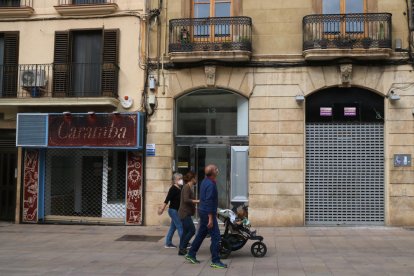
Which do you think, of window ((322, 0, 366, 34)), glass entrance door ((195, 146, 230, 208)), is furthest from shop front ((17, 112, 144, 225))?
window ((322, 0, 366, 34))

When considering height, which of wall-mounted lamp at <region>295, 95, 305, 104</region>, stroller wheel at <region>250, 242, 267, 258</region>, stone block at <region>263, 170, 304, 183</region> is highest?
wall-mounted lamp at <region>295, 95, 305, 104</region>

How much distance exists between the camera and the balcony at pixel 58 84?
1416 centimetres

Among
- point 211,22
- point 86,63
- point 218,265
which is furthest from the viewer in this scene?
point 86,63

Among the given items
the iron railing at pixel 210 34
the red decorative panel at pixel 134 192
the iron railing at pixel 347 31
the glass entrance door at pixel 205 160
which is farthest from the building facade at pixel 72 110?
the iron railing at pixel 347 31

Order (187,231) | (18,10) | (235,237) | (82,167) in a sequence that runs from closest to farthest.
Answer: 1. (235,237)
2. (187,231)
3. (18,10)
4. (82,167)

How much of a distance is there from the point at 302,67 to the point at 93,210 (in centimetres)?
756

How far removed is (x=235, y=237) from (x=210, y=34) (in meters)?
6.75

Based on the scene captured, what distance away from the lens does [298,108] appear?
45.0 ft

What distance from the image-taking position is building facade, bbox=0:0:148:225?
560 inches

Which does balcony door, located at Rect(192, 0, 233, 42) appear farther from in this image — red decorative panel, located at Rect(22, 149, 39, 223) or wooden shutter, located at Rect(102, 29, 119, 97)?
red decorative panel, located at Rect(22, 149, 39, 223)

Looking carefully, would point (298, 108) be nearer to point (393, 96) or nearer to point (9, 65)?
point (393, 96)

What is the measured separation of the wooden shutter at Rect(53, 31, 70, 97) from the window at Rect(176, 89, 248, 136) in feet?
11.4

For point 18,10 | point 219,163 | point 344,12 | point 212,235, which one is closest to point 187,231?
point 212,235

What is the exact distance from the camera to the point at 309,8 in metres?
13.8
